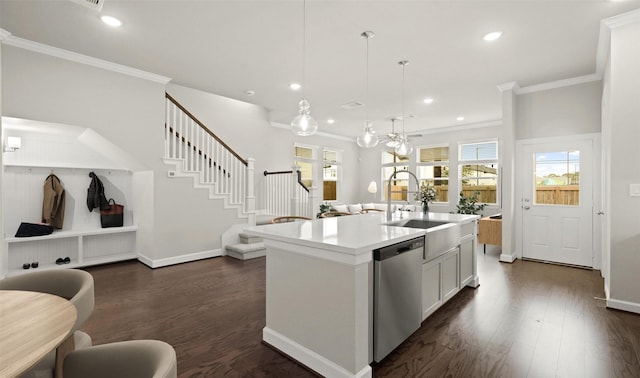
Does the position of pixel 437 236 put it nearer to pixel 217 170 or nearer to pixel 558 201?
pixel 558 201

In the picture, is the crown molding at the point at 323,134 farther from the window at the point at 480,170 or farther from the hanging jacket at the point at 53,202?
the hanging jacket at the point at 53,202

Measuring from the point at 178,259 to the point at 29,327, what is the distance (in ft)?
13.3

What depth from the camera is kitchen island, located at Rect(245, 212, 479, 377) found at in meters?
1.82

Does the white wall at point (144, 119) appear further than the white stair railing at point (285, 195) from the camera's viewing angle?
No

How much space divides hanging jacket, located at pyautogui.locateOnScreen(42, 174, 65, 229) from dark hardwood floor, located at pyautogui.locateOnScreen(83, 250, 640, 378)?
1147 mm

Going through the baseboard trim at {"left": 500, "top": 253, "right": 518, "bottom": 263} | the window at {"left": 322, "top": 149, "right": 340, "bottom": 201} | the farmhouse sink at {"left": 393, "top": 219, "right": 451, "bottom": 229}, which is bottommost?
the baseboard trim at {"left": 500, "top": 253, "right": 518, "bottom": 263}

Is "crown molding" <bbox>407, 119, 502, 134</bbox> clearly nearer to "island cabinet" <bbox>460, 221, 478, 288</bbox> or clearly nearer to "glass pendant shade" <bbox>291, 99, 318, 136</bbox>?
"island cabinet" <bbox>460, 221, 478, 288</bbox>

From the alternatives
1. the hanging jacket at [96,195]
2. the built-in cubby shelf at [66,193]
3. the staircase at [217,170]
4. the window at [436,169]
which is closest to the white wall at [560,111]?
the window at [436,169]

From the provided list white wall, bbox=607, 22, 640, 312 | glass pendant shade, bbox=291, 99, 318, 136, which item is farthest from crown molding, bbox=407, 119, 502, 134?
glass pendant shade, bbox=291, 99, 318, 136

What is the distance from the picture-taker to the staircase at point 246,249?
5.05 metres

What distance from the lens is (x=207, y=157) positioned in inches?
206

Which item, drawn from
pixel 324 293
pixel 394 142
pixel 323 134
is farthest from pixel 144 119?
pixel 323 134

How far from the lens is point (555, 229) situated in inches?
Result: 189

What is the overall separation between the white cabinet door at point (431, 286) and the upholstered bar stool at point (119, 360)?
2.09m
